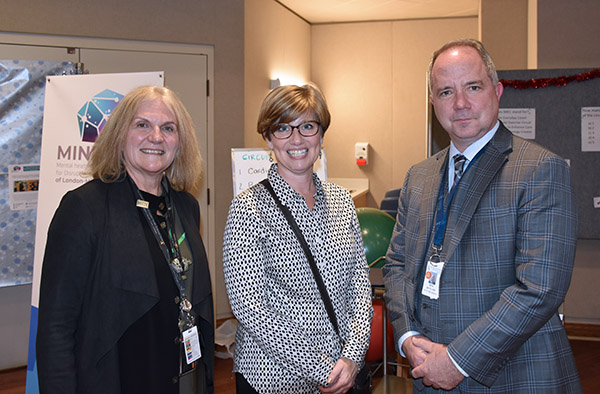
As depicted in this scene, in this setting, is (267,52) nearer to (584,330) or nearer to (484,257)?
(584,330)

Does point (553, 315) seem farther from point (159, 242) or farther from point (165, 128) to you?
point (165, 128)

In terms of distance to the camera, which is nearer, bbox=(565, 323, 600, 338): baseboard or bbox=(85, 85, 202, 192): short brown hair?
bbox=(85, 85, 202, 192): short brown hair

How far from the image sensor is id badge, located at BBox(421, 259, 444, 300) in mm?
1643

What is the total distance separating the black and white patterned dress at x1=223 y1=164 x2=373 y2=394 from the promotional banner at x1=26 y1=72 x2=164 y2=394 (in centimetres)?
143

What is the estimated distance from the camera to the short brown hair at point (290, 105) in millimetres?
1745

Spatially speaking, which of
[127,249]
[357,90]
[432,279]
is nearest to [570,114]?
[432,279]

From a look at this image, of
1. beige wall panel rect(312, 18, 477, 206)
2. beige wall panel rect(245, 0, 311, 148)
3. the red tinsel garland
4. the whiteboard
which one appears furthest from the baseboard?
beige wall panel rect(245, 0, 311, 148)

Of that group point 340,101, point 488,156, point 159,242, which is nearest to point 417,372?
point 488,156

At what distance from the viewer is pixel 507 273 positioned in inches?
61.6

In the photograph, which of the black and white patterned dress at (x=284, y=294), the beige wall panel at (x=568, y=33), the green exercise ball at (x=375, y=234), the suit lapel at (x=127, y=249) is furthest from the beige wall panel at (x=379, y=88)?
the suit lapel at (x=127, y=249)

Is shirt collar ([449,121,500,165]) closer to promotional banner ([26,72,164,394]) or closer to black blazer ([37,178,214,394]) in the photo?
black blazer ([37,178,214,394])

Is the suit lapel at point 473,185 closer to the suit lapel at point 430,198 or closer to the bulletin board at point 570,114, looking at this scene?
the suit lapel at point 430,198

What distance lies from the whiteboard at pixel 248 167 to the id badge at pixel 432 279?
1.79 meters

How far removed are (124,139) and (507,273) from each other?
1.36 m
